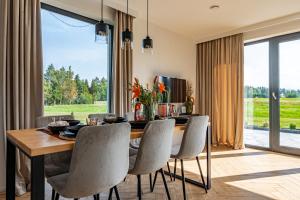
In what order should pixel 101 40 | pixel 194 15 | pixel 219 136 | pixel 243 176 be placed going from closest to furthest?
1. pixel 101 40
2. pixel 243 176
3. pixel 194 15
4. pixel 219 136

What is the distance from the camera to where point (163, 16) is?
13.1 ft

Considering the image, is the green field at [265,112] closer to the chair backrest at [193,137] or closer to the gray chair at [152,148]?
the chair backrest at [193,137]

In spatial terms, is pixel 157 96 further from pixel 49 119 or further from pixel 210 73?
pixel 210 73

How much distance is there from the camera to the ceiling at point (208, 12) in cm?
338

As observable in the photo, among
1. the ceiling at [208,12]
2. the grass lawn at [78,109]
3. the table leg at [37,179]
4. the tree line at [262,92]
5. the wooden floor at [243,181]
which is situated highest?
the ceiling at [208,12]

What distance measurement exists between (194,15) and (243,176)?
2.74 m

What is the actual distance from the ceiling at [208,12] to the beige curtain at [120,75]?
264mm

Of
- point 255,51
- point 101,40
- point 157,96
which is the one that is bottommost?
point 157,96

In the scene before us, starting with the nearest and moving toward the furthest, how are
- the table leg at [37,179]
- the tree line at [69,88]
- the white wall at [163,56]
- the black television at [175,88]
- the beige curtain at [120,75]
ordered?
1. the table leg at [37,179]
2. the tree line at [69,88]
3. the beige curtain at [120,75]
4. the white wall at [163,56]
5. the black television at [175,88]

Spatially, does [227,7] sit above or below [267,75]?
above

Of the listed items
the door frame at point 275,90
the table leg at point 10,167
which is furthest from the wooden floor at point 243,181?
the table leg at point 10,167

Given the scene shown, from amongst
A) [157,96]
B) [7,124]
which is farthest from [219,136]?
[7,124]

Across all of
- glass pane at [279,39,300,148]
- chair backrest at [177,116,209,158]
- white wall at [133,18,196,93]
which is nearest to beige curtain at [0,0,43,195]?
white wall at [133,18,196,93]

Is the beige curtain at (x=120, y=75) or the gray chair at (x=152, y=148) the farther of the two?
the beige curtain at (x=120, y=75)
